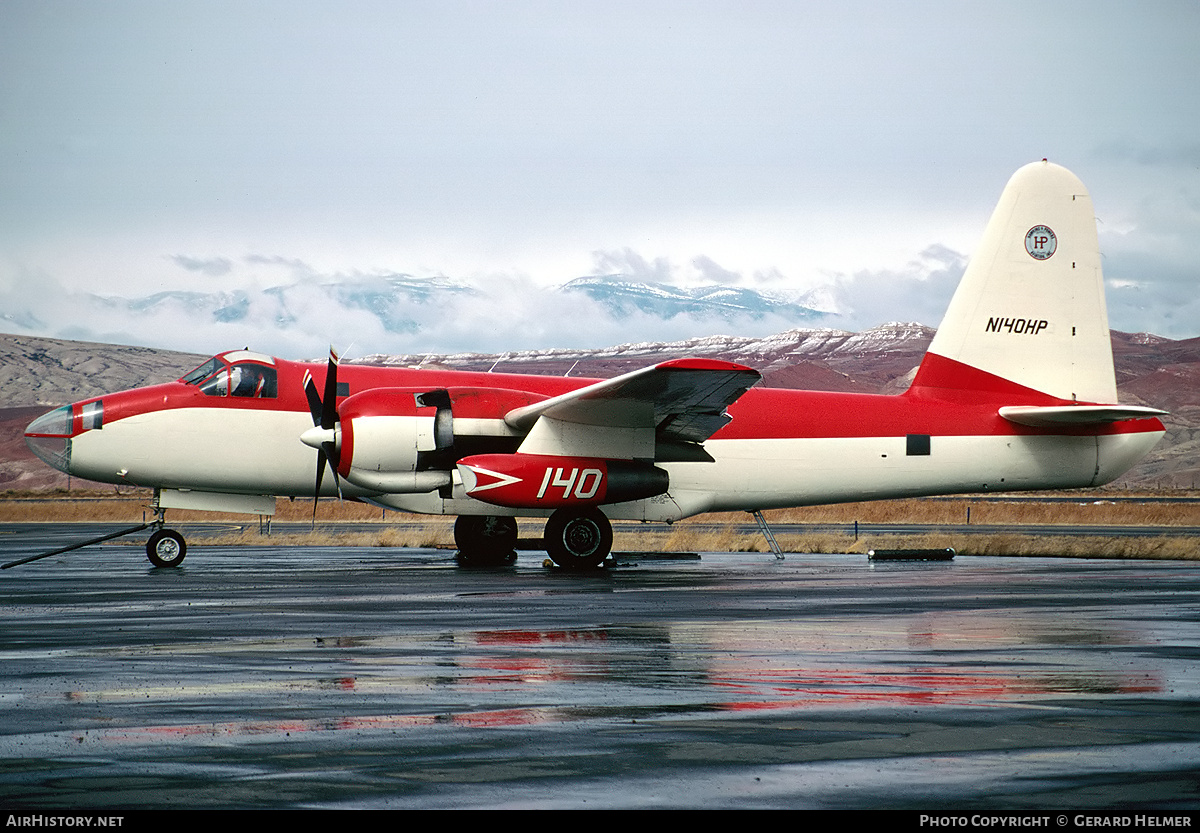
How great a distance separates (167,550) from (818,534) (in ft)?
82.9

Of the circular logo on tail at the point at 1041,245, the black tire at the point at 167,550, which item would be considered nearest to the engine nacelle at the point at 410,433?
the black tire at the point at 167,550

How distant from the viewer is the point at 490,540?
26.0m

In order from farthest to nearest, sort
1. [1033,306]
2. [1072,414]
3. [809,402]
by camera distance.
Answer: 1. [1033,306]
2. [809,402]
3. [1072,414]

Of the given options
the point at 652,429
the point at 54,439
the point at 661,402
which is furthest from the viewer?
the point at 54,439

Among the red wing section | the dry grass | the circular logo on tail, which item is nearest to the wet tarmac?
the red wing section

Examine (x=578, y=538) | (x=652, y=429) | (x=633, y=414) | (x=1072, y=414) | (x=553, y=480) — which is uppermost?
(x=1072, y=414)

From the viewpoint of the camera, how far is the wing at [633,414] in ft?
71.7

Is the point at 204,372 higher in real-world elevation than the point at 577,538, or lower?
higher

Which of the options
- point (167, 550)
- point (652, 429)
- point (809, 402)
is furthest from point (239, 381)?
point (809, 402)

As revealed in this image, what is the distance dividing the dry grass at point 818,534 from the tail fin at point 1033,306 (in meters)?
4.83

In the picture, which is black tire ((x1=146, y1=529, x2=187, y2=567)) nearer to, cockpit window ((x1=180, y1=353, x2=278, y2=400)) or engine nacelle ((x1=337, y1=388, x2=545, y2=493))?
cockpit window ((x1=180, y1=353, x2=278, y2=400))

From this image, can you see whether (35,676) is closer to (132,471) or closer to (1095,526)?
(132,471)

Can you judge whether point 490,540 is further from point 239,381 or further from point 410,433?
point 239,381

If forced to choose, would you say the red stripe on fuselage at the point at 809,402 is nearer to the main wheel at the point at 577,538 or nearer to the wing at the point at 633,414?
the wing at the point at 633,414
